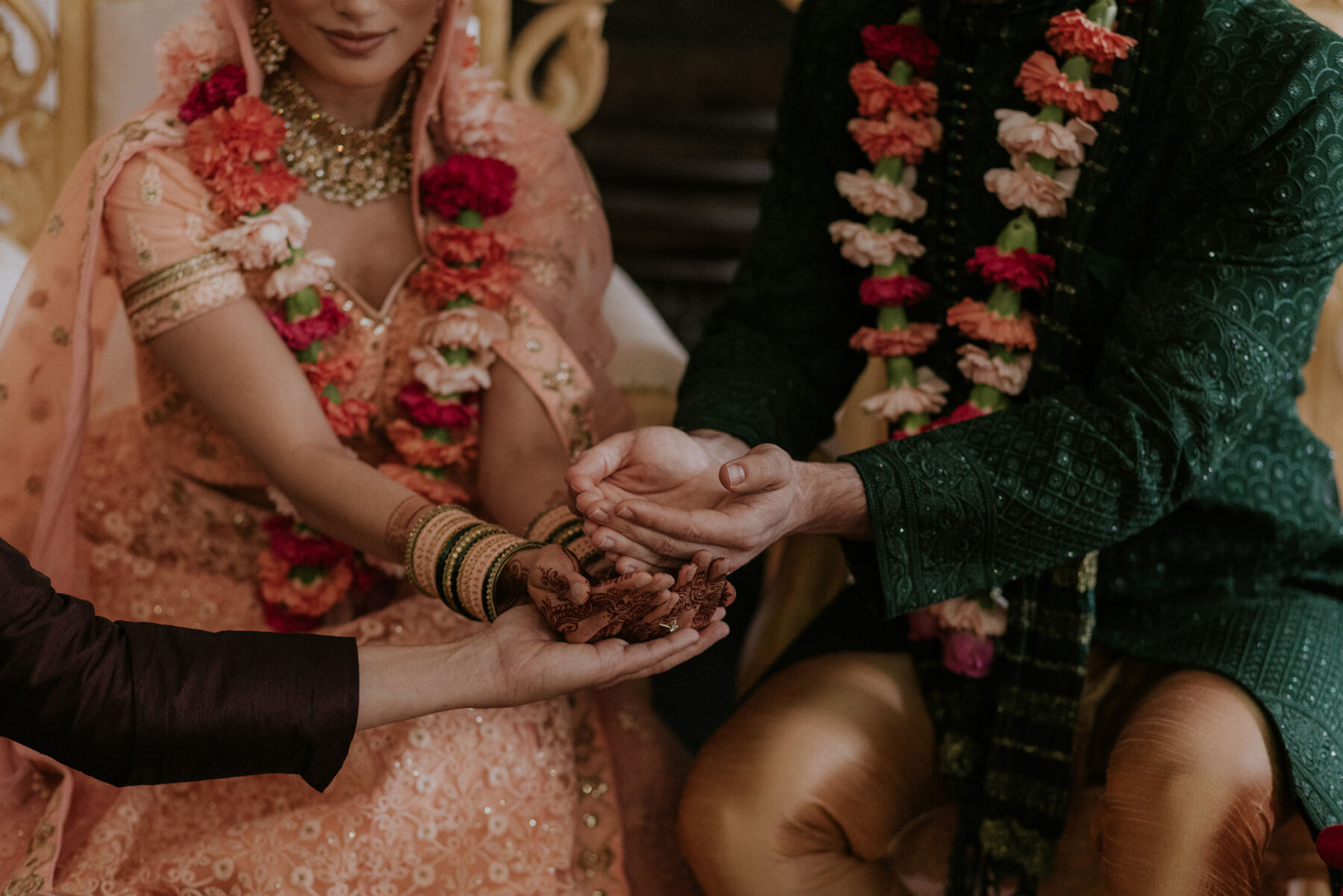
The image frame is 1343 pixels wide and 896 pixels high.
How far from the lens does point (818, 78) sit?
1561 millimetres

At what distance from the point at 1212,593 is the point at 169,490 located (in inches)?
46.1

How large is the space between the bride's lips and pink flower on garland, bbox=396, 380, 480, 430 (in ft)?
1.18

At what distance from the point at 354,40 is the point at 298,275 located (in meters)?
0.25

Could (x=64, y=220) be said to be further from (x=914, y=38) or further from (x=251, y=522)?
(x=914, y=38)

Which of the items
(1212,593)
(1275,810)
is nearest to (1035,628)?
(1212,593)

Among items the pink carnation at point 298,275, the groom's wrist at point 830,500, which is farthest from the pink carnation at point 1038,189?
the pink carnation at point 298,275

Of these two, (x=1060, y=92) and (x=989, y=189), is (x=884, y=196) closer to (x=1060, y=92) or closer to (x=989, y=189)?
(x=989, y=189)

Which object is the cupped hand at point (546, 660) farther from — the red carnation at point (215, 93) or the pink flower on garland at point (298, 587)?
the red carnation at point (215, 93)

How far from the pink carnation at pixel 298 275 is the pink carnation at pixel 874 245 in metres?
0.59

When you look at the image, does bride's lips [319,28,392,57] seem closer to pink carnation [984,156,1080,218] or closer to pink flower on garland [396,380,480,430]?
pink flower on garland [396,380,480,430]

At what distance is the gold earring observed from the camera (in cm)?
136

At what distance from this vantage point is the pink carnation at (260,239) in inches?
51.6

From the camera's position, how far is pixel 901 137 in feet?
4.78

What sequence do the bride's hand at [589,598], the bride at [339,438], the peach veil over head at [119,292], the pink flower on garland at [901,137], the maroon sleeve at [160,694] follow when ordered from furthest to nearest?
the pink flower on garland at [901,137] → the peach veil over head at [119,292] → the bride at [339,438] → the bride's hand at [589,598] → the maroon sleeve at [160,694]
